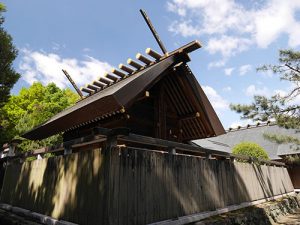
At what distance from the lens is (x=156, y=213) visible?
505 cm

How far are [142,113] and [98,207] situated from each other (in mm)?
4555

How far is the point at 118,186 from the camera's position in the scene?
444 centimetres

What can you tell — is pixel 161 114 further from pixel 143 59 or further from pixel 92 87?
pixel 92 87

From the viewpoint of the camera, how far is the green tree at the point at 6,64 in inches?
457

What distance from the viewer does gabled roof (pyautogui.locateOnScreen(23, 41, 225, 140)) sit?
5344mm

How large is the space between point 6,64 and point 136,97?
8.97 m

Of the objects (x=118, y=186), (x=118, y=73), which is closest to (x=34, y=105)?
(x=118, y=73)

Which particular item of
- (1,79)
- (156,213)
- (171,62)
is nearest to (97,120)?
(171,62)

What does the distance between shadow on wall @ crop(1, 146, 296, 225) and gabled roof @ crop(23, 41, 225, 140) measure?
1.13 m

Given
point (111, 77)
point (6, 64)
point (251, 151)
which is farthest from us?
point (251, 151)

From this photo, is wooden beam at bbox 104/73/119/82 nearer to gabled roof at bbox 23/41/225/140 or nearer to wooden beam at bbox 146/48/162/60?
gabled roof at bbox 23/41/225/140

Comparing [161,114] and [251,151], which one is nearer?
[161,114]

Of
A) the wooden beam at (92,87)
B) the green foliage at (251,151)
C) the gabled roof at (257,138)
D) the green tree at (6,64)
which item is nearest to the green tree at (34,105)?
the green tree at (6,64)

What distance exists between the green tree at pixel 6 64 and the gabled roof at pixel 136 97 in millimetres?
4556
